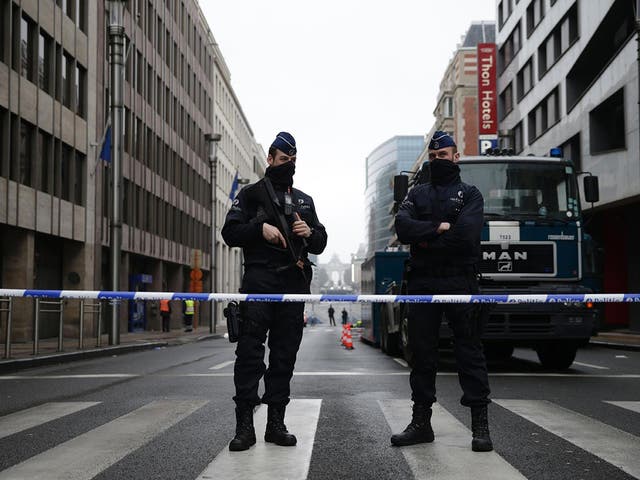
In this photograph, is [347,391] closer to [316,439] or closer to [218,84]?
[316,439]

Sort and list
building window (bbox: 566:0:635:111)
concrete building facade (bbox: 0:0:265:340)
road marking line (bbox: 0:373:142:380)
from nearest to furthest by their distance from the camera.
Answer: road marking line (bbox: 0:373:142:380) < concrete building facade (bbox: 0:0:265:340) < building window (bbox: 566:0:635:111)

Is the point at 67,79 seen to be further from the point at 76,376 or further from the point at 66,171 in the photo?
the point at 76,376

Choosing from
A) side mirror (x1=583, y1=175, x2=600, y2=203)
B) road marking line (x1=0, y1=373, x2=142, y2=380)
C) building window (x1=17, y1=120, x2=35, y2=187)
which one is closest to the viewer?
road marking line (x1=0, y1=373, x2=142, y2=380)

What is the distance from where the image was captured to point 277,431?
5.13m

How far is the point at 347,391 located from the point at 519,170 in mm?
4502

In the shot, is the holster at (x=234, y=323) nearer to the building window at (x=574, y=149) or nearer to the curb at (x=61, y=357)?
the curb at (x=61, y=357)

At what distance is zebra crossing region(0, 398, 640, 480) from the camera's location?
172 inches

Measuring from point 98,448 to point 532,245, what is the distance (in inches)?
280

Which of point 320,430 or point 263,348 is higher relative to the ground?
point 263,348

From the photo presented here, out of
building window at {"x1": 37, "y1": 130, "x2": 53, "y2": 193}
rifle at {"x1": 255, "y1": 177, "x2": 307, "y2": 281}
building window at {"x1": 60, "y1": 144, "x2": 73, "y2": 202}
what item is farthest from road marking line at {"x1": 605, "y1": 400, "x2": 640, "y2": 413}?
building window at {"x1": 60, "y1": 144, "x2": 73, "y2": 202}

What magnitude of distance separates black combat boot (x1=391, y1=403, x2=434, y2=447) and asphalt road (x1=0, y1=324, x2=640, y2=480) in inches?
3.2

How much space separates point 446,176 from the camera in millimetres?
5539

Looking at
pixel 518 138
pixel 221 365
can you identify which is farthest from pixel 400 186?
pixel 518 138

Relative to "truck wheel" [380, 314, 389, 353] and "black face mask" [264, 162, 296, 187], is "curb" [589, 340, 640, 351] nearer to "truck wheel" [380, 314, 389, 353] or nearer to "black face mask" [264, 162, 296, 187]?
"truck wheel" [380, 314, 389, 353]
